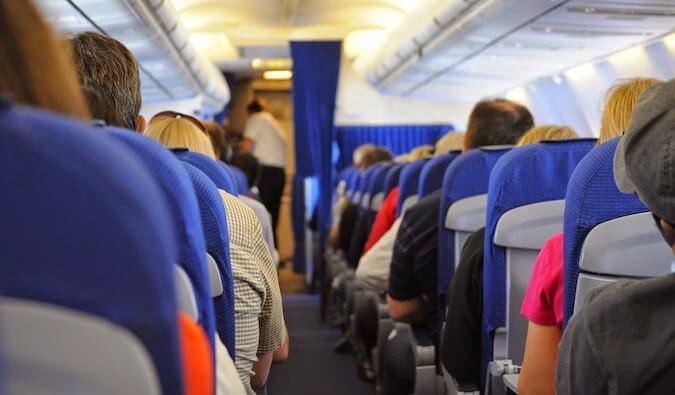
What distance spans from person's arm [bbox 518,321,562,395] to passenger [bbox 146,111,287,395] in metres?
0.76

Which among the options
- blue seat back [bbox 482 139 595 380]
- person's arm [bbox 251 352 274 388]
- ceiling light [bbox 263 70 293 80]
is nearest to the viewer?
person's arm [bbox 251 352 274 388]

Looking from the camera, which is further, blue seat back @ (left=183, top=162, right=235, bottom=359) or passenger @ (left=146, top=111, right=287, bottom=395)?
passenger @ (left=146, top=111, right=287, bottom=395)

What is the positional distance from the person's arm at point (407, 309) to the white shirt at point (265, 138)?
24.9 ft

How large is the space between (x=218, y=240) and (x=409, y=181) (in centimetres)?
312

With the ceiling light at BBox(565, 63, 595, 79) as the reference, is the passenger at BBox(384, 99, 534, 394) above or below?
below

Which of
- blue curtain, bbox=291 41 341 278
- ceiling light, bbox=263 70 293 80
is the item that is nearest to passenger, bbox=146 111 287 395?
blue curtain, bbox=291 41 341 278

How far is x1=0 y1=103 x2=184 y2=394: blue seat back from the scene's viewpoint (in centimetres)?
82

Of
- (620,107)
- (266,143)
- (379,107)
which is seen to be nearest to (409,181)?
(620,107)

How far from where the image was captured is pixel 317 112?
36.3 ft

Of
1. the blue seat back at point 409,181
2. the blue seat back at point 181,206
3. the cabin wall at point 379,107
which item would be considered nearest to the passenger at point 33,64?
the blue seat back at point 181,206

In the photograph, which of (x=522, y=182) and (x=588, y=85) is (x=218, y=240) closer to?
(x=522, y=182)

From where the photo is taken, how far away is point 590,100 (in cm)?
734

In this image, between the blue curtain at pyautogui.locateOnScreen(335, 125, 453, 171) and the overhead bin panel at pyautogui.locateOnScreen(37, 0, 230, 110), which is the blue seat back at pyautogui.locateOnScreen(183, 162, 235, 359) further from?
the blue curtain at pyautogui.locateOnScreen(335, 125, 453, 171)

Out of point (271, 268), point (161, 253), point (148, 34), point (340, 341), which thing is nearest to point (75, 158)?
point (161, 253)
